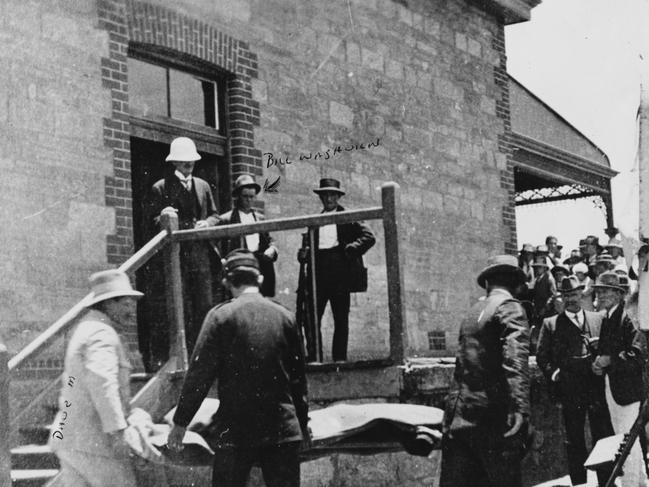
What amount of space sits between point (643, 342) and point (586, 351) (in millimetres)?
801

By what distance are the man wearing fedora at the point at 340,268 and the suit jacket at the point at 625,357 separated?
2402mm

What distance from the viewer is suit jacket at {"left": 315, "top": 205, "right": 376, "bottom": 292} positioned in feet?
27.6

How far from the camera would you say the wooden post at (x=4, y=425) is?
5.46 meters

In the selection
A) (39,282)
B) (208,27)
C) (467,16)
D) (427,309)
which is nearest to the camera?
(39,282)

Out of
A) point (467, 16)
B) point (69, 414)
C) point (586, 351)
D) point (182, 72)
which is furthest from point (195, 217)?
point (467, 16)

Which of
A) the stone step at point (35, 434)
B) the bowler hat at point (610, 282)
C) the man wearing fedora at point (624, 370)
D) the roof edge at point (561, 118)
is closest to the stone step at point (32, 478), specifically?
the stone step at point (35, 434)

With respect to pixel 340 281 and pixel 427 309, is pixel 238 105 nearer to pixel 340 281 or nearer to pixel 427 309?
pixel 340 281

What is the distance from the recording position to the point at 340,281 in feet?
28.0

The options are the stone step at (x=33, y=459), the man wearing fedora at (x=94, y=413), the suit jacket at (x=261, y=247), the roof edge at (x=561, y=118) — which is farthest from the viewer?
the roof edge at (x=561, y=118)

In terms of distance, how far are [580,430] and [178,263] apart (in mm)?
4300

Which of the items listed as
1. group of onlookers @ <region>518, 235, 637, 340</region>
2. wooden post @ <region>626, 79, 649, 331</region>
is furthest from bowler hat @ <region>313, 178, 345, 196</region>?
group of onlookers @ <region>518, 235, 637, 340</region>

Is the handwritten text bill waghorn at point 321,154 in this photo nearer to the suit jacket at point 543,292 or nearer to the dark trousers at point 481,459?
the suit jacket at point 543,292

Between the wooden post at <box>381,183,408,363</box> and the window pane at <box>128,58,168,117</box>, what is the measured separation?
2752 mm

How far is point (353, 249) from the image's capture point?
27.5 ft
